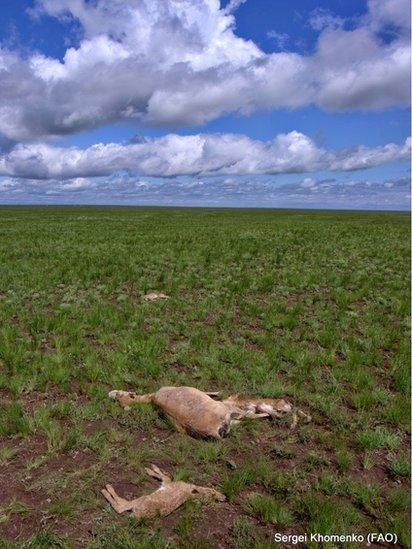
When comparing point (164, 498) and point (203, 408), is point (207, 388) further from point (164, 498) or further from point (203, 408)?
point (164, 498)

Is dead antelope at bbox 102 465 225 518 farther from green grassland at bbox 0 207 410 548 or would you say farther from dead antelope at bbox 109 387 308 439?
dead antelope at bbox 109 387 308 439

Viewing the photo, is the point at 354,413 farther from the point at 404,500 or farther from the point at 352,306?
the point at 352,306

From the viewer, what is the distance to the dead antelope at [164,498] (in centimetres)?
506

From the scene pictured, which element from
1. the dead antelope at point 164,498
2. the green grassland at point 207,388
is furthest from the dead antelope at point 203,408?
the dead antelope at point 164,498

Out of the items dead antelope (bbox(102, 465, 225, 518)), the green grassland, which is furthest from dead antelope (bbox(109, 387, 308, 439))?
dead antelope (bbox(102, 465, 225, 518))

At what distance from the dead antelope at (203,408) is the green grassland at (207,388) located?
6.7 inches

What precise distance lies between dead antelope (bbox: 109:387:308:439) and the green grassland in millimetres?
171

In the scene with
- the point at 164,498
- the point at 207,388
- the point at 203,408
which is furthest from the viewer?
the point at 207,388

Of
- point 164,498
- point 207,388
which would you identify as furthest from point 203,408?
Result: point 164,498

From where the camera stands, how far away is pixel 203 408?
6883 mm

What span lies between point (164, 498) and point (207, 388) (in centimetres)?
320

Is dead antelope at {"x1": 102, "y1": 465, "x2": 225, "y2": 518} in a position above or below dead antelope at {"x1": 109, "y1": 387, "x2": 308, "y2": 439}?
below

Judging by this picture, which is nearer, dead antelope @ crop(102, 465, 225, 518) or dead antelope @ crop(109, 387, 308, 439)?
dead antelope @ crop(102, 465, 225, 518)

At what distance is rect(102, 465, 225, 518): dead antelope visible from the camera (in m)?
5.06
